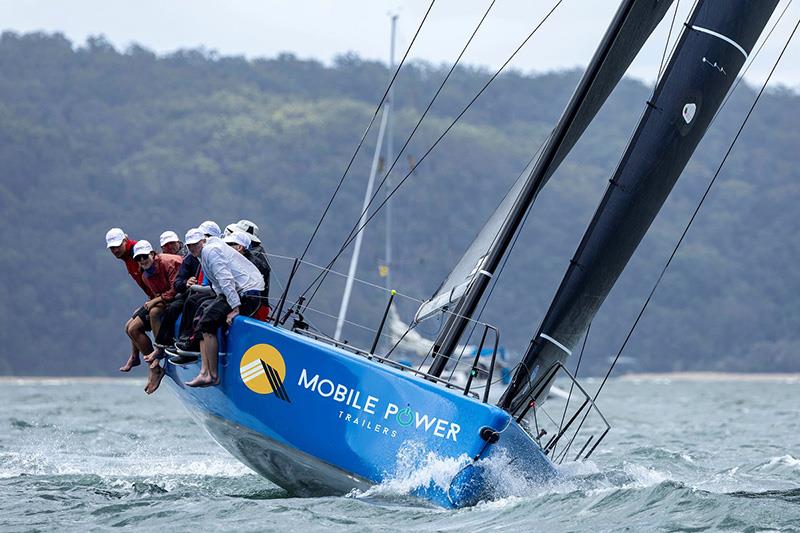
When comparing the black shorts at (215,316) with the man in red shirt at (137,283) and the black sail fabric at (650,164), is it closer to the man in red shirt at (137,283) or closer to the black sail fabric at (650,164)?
the man in red shirt at (137,283)

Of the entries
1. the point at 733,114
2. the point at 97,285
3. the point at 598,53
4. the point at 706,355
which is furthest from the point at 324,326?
the point at 733,114

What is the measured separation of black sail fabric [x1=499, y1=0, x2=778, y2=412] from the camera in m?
7.77

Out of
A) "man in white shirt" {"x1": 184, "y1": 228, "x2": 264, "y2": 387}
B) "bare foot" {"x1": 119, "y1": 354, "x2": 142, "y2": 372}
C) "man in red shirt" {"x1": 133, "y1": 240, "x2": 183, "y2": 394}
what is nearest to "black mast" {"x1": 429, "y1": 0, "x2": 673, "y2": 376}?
"man in white shirt" {"x1": 184, "y1": 228, "x2": 264, "y2": 387}

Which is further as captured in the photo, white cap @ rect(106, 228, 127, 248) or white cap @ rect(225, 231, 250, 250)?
white cap @ rect(106, 228, 127, 248)

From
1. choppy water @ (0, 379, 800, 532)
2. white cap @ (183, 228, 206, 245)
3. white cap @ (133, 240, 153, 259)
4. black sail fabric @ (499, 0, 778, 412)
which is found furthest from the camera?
white cap @ (133, 240, 153, 259)

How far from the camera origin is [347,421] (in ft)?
23.5

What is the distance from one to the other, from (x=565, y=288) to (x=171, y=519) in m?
2.53

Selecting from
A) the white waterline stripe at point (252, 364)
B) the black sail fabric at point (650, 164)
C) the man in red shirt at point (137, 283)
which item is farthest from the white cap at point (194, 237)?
the black sail fabric at point (650, 164)

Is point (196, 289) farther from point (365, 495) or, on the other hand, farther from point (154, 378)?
point (365, 495)

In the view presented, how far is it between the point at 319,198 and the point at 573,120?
189 feet

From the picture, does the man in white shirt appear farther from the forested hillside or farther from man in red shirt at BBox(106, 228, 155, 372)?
the forested hillside

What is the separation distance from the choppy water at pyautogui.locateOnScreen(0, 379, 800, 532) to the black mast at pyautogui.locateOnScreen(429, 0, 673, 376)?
1008mm

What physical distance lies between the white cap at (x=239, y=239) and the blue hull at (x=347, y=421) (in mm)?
530

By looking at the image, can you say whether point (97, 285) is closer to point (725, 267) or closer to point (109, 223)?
point (109, 223)
